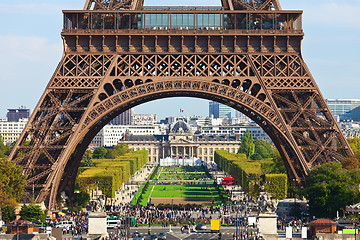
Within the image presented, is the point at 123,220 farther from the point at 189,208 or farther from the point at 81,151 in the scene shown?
the point at 189,208

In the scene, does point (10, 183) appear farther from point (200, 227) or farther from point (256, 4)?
point (256, 4)

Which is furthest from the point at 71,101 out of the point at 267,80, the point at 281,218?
the point at 281,218

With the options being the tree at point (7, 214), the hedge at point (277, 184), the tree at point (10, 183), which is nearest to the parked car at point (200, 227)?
the tree at point (10, 183)

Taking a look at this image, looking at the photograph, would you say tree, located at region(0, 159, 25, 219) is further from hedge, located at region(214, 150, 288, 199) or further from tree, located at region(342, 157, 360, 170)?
hedge, located at region(214, 150, 288, 199)

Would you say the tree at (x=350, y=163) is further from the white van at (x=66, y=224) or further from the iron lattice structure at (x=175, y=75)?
the white van at (x=66, y=224)

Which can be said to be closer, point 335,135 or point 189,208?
point 335,135
